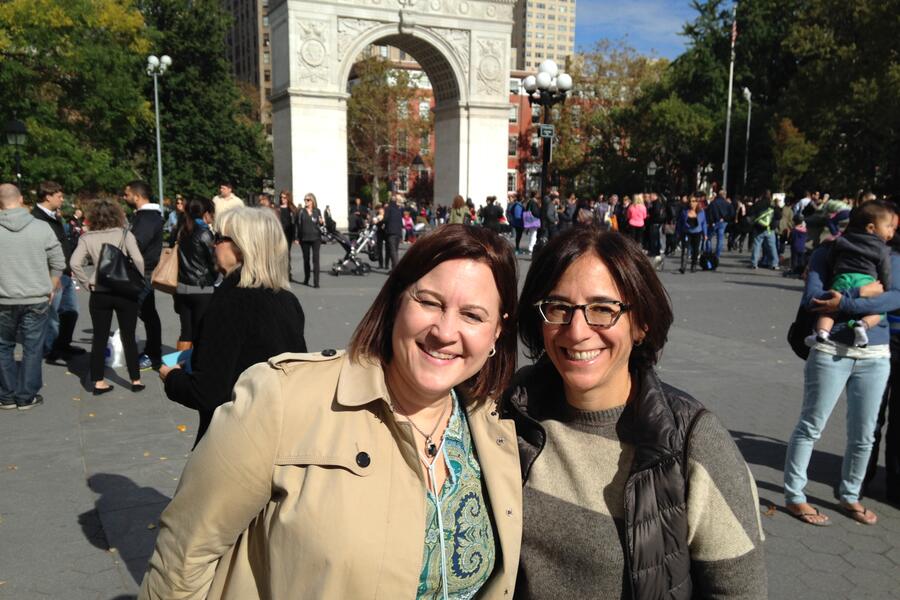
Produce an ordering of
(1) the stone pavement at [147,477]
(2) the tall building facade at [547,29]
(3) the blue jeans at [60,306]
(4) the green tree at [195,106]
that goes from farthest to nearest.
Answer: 1. (2) the tall building facade at [547,29]
2. (4) the green tree at [195,106]
3. (3) the blue jeans at [60,306]
4. (1) the stone pavement at [147,477]

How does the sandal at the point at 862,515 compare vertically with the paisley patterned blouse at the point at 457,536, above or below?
below

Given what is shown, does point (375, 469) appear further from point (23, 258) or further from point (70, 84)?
point (70, 84)

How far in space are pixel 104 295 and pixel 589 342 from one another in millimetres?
6307

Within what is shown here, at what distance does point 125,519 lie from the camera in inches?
166

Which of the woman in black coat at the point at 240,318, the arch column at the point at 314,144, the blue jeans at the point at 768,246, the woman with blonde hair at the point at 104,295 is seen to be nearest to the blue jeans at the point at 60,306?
the woman with blonde hair at the point at 104,295

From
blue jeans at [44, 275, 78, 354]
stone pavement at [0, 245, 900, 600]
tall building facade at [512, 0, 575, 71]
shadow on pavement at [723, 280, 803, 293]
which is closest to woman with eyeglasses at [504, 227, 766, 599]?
stone pavement at [0, 245, 900, 600]

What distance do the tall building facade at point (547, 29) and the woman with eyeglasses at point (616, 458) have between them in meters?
191

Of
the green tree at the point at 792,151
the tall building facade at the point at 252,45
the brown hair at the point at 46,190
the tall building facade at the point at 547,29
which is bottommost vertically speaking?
the brown hair at the point at 46,190

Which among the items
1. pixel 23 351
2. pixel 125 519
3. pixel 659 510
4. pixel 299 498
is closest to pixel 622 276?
pixel 659 510

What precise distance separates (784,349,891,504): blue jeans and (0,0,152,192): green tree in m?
22.8

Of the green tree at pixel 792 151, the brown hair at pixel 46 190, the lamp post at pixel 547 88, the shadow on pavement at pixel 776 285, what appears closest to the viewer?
the brown hair at pixel 46 190

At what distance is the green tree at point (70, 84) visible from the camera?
20547 millimetres

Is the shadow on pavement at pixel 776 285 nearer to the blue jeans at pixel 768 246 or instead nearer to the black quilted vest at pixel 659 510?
the blue jeans at pixel 768 246

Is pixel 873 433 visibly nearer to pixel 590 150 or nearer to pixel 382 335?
pixel 382 335
